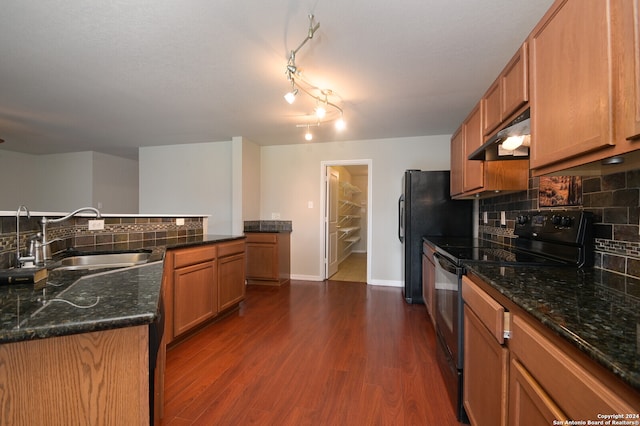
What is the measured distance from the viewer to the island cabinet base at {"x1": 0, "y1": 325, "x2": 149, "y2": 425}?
704 millimetres

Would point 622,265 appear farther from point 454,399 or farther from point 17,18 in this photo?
point 17,18

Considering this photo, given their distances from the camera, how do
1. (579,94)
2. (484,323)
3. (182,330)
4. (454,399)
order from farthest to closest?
(182,330) < (454,399) < (484,323) < (579,94)

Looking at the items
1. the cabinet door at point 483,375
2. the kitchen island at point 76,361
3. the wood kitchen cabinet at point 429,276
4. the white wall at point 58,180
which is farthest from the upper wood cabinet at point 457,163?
the white wall at point 58,180

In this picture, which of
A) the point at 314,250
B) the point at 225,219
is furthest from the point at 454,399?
the point at 225,219

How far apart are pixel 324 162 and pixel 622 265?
3.46m

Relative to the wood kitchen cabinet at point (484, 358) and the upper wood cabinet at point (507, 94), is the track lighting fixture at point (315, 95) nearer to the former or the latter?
the upper wood cabinet at point (507, 94)

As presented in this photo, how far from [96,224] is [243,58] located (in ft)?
5.74

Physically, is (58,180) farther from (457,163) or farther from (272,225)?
(457,163)

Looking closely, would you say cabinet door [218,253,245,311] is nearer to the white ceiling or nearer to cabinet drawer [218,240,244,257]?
cabinet drawer [218,240,244,257]

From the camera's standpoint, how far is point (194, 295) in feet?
7.62

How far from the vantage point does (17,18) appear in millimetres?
1544

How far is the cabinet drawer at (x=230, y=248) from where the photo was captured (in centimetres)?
270

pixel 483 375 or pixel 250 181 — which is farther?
pixel 250 181

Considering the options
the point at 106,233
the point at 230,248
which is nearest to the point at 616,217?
the point at 230,248
